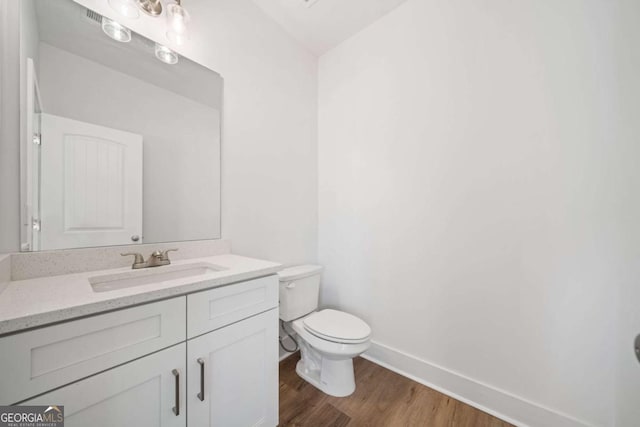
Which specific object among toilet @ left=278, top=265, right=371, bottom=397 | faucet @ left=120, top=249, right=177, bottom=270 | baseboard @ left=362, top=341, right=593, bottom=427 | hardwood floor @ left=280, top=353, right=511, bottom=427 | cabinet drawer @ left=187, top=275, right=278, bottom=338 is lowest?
hardwood floor @ left=280, top=353, right=511, bottom=427

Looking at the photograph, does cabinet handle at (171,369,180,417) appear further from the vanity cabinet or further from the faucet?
the faucet

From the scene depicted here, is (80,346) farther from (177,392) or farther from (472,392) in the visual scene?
(472,392)

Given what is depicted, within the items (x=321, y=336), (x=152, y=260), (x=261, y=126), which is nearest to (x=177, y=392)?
(x=152, y=260)

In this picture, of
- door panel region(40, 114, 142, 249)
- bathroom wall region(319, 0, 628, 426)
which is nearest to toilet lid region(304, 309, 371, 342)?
bathroom wall region(319, 0, 628, 426)

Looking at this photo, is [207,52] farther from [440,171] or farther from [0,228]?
[440,171]

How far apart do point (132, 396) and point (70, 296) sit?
1.16 ft

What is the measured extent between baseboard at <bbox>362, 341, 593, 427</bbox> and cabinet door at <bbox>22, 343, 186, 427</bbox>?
4.54 ft

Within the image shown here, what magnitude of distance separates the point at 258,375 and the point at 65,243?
991 millimetres

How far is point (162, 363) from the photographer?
753 mm

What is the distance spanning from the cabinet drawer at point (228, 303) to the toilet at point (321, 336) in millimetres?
472

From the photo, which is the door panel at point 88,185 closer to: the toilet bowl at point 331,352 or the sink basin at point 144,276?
the sink basin at point 144,276

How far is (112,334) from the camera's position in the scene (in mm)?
657

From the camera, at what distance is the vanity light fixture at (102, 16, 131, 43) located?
106 cm

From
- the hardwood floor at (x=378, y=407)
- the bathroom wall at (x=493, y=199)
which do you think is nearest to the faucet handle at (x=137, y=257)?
the hardwood floor at (x=378, y=407)
